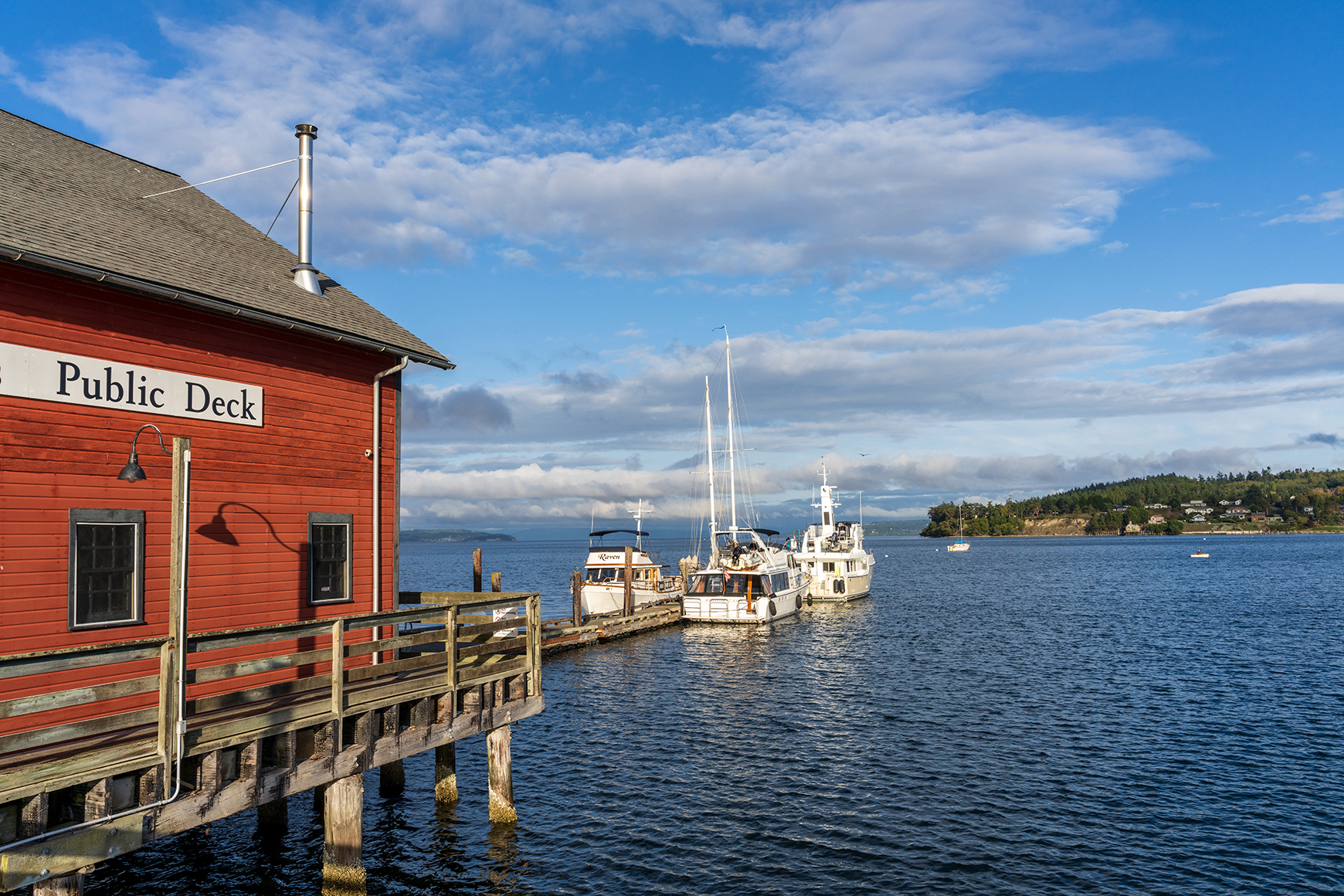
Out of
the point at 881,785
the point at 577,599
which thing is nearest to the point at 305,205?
the point at 881,785

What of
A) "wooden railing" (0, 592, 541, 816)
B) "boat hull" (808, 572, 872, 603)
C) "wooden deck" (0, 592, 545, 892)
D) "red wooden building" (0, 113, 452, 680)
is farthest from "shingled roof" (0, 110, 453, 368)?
"boat hull" (808, 572, 872, 603)

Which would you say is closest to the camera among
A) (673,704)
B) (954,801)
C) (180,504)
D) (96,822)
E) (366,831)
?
(96,822)

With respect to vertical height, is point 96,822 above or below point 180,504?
below

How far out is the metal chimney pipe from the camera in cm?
1673

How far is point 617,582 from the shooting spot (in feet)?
165

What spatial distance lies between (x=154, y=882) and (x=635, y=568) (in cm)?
3988

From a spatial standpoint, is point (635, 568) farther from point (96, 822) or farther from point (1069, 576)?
point (1069, 576)

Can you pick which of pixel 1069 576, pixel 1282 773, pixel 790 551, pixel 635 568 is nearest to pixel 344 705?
pixel 1282 773

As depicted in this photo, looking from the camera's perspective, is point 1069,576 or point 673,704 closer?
point 673,704

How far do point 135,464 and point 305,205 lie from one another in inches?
349

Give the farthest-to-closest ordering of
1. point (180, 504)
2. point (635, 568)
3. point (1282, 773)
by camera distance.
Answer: point (635, 568)
point (1282, 773)
point (180, 504)

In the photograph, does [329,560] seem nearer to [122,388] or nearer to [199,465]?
[199,465]

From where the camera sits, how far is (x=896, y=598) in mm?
71500

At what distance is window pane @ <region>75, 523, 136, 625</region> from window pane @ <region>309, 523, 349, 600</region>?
3151 mm
